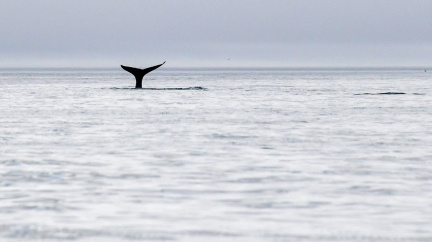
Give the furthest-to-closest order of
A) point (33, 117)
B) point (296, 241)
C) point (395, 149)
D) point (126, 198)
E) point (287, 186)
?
point (33, 117) < point (395, 149) < point (287, 186) < point (126, 198) < point (296, 241)

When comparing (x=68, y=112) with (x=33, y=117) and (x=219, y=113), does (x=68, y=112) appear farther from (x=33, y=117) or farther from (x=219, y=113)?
(x=219, y=113)

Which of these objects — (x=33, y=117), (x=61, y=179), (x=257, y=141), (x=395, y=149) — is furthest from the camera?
(x=33, y=117)

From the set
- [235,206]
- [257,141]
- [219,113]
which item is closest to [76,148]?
[257,141]

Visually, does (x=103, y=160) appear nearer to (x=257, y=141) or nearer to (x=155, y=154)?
(x=155, y=154)

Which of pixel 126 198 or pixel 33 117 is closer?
pixel 126 198

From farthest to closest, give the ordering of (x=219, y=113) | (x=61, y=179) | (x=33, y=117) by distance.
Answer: (x=219, y=113) → (x=33, y=117) → (x=61, y=179)

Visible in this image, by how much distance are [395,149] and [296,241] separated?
11.7 m

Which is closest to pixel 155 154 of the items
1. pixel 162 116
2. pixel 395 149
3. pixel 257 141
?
pixel 257 141

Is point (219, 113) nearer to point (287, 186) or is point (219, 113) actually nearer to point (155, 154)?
point (155, 154)

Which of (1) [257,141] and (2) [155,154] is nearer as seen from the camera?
(2) [155,154]

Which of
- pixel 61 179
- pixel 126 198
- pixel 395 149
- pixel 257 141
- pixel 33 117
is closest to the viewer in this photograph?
pixel 126 198

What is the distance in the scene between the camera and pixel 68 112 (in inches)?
1617

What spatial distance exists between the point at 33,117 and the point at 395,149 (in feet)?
63.2

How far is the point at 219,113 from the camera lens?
3978 centimetres
